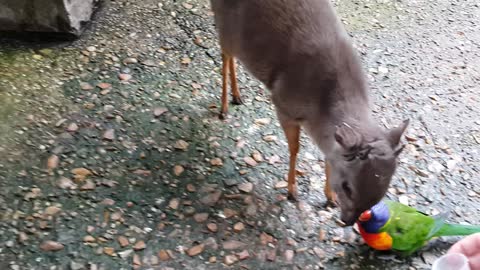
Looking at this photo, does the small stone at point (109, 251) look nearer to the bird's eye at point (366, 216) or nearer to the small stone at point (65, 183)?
the small stone at point (65, 183)

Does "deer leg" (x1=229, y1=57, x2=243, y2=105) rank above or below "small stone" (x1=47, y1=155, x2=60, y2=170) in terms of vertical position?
above

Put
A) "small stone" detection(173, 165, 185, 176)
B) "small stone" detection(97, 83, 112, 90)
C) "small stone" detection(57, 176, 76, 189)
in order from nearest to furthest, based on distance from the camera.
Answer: "small stone" detection(57, 176, 76, 189), "small stone" detection(173, 165, 185, 176), "small stone" detection(97, 83, 112, 90)

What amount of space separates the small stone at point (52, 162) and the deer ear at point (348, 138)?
1.28 meters

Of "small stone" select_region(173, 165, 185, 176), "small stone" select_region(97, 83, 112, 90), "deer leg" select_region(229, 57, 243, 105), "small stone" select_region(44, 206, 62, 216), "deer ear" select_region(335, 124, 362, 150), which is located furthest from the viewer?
"small stone" select_region(97, 83, 112, 90)

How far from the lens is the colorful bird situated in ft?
7.91

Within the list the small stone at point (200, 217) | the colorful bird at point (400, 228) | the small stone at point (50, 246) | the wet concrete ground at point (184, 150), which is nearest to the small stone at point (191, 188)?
the wet concrete ground at point (184, 150)

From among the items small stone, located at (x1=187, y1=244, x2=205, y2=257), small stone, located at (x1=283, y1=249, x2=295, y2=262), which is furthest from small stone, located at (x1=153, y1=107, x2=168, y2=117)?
small stone, located at (x1=283, y1=249, x2=295, y2=262)

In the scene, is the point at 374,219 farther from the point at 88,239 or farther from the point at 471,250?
the point at 88,239

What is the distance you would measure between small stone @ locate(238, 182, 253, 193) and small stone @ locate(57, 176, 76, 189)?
707 millimetres

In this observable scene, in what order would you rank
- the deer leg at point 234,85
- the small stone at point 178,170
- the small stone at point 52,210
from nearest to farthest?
the small stone at point 52,210 → the small stone at point 178,170 → the deer leg at point 234,85

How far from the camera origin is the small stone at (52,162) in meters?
2.72

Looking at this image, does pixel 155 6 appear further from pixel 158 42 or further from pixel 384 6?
pixel 384 6

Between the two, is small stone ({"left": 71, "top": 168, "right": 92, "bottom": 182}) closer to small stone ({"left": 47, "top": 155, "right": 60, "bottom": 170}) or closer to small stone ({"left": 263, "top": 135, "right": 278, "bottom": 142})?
small stone ({"left": 47, "top": 155, "right": 60, "bottom": 170})

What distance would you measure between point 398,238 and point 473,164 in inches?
28.8
